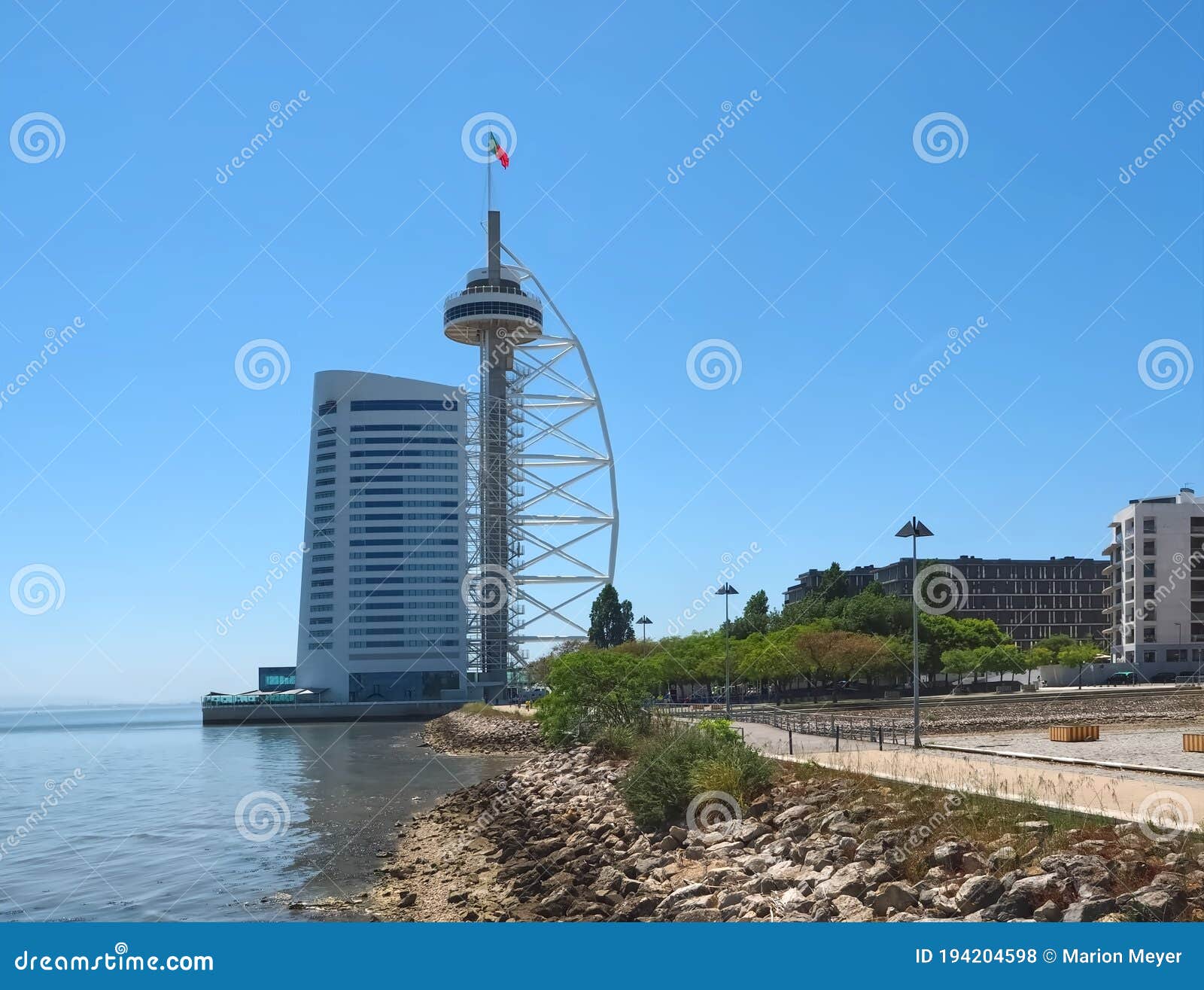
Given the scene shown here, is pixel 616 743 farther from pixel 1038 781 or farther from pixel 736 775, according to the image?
pixel 1038 781

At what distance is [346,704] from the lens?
477 ft

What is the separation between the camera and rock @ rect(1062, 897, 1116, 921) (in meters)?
13.5

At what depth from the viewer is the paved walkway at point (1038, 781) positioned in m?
17.9

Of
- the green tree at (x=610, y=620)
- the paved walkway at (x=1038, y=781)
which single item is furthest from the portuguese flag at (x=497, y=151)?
the paved walkway at (x=1038, y=781)

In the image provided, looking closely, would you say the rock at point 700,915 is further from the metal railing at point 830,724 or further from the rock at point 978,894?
the metal railing at point 830,724

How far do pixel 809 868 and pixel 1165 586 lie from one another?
11943cm

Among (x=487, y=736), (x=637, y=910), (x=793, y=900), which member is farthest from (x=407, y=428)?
(x=793, y=900)

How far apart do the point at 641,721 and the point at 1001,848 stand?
26.0 meters

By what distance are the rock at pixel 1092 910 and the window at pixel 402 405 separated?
159m

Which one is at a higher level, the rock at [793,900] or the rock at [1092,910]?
the rock at [1092,910]

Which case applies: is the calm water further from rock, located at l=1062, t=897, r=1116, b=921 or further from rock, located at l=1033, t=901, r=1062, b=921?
rock, located at l=1062, t=897, r=1116, b=921

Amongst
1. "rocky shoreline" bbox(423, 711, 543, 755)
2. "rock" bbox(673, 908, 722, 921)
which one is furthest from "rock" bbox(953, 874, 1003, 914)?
"rocky shoreline" bbox(423, 711, 543, 755)

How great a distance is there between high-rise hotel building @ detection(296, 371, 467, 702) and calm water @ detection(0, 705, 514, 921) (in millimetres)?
78518

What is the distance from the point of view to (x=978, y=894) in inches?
584
